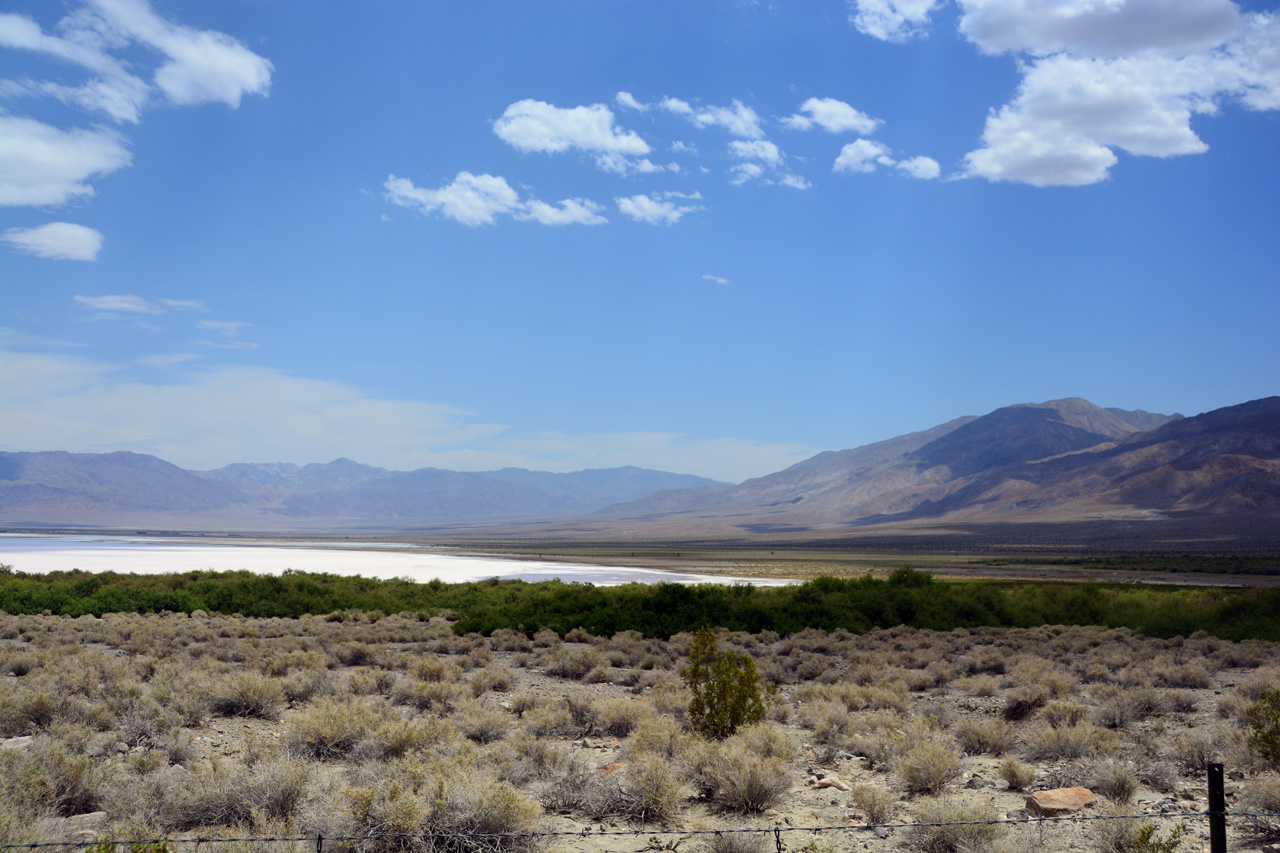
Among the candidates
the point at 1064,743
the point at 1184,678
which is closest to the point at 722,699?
the point at 1064,743

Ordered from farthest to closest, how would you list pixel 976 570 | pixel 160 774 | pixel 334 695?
pixel 976 570
pixel 334 695
pixel 160 774

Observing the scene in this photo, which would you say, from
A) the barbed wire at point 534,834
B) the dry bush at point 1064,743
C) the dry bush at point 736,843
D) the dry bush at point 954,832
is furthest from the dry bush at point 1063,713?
the dry bush at point 736,843

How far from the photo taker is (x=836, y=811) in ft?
28.3

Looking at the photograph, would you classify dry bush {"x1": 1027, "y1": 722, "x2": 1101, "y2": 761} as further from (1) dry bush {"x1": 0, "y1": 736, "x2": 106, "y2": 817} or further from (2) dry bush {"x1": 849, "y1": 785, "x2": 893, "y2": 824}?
(1) dry bush {"x1": 0, "y1": 736, "x2": 106, "y2": 817}

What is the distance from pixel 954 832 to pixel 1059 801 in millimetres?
1876

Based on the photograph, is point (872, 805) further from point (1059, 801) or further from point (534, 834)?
point (534, 834)

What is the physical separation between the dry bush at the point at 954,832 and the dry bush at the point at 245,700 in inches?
382

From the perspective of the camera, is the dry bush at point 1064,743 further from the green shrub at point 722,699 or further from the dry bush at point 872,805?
the green shrub at point 722,699

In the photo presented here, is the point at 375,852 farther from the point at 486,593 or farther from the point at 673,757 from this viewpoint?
the point at 486,593

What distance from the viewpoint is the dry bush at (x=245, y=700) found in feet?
41.1

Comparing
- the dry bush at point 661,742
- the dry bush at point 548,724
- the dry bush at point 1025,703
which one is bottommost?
the dry bush at point 1025,703

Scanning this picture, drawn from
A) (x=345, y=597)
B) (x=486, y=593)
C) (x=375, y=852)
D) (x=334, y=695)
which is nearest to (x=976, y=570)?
(x=486, y=593)

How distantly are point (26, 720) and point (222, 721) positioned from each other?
2402 millimetres

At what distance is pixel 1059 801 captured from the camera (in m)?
8.34
